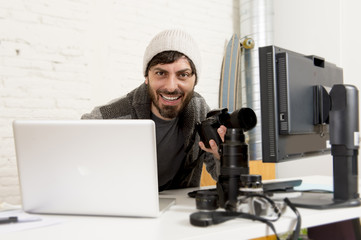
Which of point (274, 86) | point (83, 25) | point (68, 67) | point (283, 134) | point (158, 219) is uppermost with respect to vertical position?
point (83, 25)

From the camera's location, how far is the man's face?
1.58 m

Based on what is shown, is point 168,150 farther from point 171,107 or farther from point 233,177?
point 233,177

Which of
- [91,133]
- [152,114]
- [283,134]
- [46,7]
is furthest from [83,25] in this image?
[283,134]

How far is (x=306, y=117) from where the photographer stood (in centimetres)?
96

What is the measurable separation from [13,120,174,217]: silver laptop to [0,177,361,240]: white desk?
0.13ft

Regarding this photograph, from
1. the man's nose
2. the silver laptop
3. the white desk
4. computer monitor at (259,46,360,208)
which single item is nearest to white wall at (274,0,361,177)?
the man's nose

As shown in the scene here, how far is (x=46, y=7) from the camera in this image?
2256mm

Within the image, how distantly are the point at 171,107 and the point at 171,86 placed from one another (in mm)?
118

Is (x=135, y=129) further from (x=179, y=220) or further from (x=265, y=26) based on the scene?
(x=265, y=26)

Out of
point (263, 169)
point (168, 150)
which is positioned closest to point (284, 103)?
point (168, 150)

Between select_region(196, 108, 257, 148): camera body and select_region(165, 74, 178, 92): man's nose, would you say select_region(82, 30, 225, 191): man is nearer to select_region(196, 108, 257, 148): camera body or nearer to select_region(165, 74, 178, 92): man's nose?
select_region(165, 74, 178, 92): man's nose

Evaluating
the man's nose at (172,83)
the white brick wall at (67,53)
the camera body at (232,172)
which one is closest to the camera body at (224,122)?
the camera body at (232,172)

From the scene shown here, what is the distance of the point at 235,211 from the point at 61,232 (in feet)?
1.35

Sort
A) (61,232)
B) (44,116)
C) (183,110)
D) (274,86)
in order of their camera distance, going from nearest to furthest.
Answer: (61,232)
(274,86)
(183,110)
(44,116)
